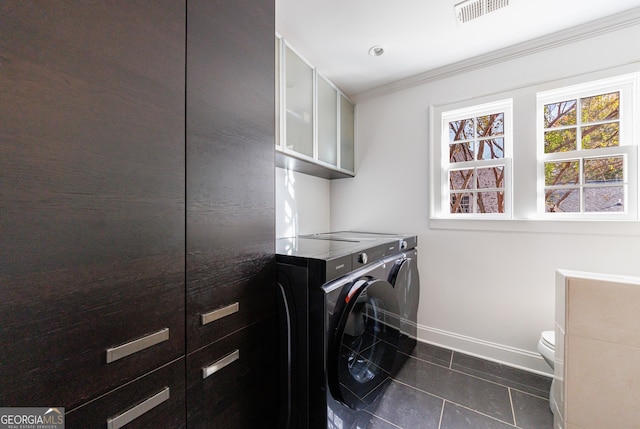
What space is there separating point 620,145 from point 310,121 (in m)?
2.16

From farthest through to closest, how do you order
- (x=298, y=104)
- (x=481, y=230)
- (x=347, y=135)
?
(x=347, y=135) → (x=481, y=230) → (x=298, y=104)

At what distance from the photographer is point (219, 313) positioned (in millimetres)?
938

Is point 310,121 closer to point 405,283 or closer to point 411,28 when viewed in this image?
point 411,28

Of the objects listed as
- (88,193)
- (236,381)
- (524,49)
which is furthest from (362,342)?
(524,49)

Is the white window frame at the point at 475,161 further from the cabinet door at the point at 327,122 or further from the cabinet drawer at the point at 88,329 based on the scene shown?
the cabinet drawer at the point at 88,329

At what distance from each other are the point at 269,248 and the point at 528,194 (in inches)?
78.1

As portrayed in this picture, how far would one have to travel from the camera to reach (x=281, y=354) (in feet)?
3.80

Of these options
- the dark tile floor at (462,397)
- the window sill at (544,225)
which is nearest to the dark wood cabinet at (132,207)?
the dark tile floor at (462,397)

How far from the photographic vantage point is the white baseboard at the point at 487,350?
1834 millimetres

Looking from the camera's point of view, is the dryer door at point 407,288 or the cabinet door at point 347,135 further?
the cabinet door at point 347,135

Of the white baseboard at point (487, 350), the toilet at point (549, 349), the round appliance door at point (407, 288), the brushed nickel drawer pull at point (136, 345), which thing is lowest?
the white baseboard at point (487, 350)

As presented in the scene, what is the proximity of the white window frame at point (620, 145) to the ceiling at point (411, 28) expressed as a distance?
1.37 feet

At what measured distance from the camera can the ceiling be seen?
58.8 inches

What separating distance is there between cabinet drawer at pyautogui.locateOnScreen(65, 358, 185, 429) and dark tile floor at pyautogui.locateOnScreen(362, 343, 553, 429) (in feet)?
3.69
